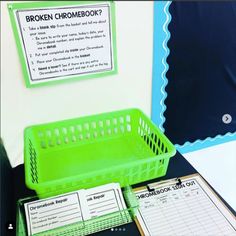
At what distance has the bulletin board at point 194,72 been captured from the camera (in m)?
0.92

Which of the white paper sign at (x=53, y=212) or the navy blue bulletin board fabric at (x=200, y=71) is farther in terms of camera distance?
the navy blue bulletin board fabric at (x=200, y=71)

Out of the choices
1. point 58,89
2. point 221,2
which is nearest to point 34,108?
point 58,89

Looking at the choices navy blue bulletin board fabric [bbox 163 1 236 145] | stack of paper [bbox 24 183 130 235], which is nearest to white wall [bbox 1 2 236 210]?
navy blue bulletin board fabric [bbox 163 1 236 145]

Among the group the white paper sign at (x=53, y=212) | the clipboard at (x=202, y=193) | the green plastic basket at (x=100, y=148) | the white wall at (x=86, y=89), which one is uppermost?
the white wall at (x=86, y=89)

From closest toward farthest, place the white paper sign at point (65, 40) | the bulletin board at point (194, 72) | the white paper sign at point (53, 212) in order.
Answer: the white paper sign at point (53, 212)
the white paper sign at point (65, 40)
the bulletin board at point (194, 72)

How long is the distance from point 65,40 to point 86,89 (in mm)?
195

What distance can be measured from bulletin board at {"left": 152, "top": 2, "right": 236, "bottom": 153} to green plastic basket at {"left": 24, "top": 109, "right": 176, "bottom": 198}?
173mm

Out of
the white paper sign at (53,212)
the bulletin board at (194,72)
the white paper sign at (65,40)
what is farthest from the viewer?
the bulletin board at (194,72)

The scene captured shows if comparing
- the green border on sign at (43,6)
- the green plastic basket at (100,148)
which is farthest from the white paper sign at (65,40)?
the green plastic basket at (100,148)

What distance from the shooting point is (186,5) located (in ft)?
2.93

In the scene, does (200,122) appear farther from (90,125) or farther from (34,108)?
(34,108)

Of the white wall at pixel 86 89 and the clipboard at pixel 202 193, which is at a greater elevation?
the white wall at pixel 86 89

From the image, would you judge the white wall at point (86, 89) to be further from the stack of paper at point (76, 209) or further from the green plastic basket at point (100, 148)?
the stack of paper at point (76, 209)

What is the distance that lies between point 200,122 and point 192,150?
0.17 metres
